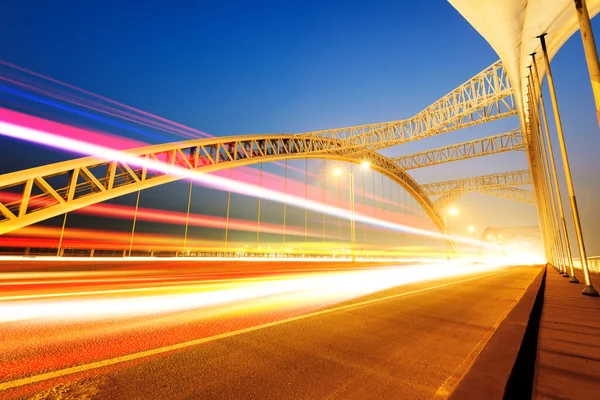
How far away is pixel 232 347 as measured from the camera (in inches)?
130

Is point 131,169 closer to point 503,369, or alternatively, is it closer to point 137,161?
point 137,161

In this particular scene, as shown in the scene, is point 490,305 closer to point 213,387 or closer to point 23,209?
point 213,387

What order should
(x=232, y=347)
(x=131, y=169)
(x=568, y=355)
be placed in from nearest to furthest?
(x=568, y=355), (x=232, y=347), (x=131, y=169)

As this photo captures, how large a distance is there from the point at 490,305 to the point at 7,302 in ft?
33.3

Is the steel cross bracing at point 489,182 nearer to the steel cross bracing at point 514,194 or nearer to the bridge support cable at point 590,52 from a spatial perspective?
the steel cross bracing at point 514,194

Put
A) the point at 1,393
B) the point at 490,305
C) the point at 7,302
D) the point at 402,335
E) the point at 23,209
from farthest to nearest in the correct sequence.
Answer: the point at 23,209
the point at 490,305
the point at 7,302
the point at 402,335
the point at 1,393

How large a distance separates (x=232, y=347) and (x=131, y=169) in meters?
26.0

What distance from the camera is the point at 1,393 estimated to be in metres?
2.13

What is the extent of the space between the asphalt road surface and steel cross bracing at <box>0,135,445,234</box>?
1820 cm

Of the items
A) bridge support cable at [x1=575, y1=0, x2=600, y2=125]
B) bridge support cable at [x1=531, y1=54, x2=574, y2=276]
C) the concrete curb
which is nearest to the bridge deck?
the concrete curb

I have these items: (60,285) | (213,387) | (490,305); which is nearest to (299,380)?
(213,387)

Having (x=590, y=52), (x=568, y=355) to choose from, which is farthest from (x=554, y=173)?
(x=568, y=355)

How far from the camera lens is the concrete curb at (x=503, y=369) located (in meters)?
1.93

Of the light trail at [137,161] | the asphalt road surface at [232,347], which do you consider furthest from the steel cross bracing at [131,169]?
the asphalt road surface at [232,347]
